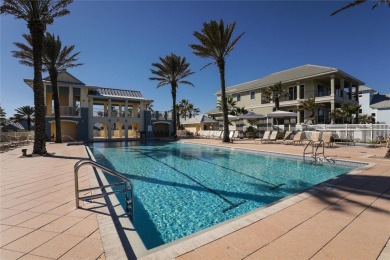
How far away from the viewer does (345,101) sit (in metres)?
27.2

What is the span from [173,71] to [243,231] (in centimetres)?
2792

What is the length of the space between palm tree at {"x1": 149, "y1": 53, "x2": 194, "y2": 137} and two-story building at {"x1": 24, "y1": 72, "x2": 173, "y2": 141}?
414cm

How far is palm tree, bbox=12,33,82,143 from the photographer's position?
1858 cm

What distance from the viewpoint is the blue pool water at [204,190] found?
14.6ft

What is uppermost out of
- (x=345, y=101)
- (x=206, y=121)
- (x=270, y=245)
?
(x=345, y=101)

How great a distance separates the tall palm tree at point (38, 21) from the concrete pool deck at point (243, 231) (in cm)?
891

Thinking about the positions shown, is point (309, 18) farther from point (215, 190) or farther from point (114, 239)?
point (114, 239)

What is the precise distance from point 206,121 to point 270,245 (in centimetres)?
3276

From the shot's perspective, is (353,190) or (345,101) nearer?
(353,190)

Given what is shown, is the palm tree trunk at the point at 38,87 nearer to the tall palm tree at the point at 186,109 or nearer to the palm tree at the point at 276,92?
the palm tree at the point at 276,92

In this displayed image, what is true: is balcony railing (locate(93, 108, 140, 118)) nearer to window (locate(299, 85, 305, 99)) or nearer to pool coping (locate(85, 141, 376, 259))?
window (locate(299, 85, 305, 99))

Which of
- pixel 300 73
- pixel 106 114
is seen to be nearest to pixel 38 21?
pixel 106 114

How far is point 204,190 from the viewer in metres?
6.57

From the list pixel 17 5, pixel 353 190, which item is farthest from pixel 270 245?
pixel 17 5
